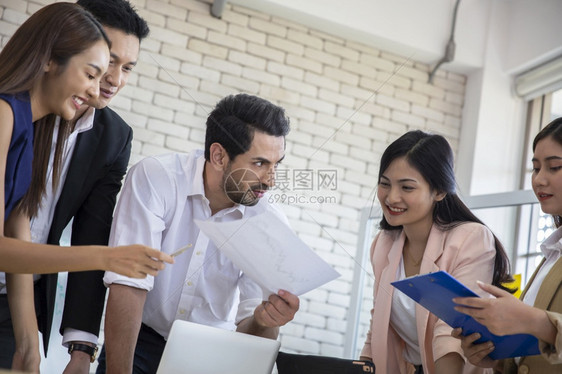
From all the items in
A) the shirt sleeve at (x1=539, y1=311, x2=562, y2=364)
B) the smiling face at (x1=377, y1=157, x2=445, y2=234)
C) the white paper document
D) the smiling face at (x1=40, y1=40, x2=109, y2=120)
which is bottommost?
the shirt sleeve at (x1=539, y1=311, x2=562, y2=364)

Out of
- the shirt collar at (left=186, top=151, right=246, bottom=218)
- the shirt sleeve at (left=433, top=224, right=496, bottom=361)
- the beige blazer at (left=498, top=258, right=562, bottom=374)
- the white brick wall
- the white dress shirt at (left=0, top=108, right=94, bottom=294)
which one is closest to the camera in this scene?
the beige blazer at (left=498, top=258, right=562, bottom=374)

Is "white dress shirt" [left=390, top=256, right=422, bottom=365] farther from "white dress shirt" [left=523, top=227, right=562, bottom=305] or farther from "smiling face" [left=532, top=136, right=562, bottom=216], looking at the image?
"smiling face" [left=532, top=136, right=562, bottom=216]

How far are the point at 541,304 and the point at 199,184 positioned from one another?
0.83m

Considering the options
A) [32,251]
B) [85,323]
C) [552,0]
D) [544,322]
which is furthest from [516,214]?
[32,251]

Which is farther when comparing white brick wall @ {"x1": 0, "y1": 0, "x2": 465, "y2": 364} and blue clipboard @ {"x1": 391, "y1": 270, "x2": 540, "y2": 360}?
white brick wall @ {"x1": 0, "y1": 0, "x2": 465, "y2": 364}

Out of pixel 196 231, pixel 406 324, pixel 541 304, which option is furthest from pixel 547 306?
pixel 196 231

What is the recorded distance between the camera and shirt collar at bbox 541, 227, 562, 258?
4.97 ft

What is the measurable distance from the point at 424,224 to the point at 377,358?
0.36 meters

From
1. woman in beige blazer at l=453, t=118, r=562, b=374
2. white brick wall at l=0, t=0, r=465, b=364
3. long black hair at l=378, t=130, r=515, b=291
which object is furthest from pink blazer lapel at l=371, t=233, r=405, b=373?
white brick wall at l=0, t=0, r=465, b=364

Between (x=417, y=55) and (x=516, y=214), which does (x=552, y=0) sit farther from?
(x=516, y=214)

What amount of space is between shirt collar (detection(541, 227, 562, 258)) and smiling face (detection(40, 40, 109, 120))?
40.7 inches

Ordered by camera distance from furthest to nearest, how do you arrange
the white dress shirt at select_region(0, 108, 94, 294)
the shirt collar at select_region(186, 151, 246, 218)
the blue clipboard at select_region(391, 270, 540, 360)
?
the shirt collar at select_region(186, 151, 246, 218), the white dress shirt at select_region(0, 108, 94, 294), the blue clipboard at select_region(391, 270, 540, 360)

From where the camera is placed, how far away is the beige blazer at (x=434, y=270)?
1.55 metres

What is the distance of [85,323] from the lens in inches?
60.1
